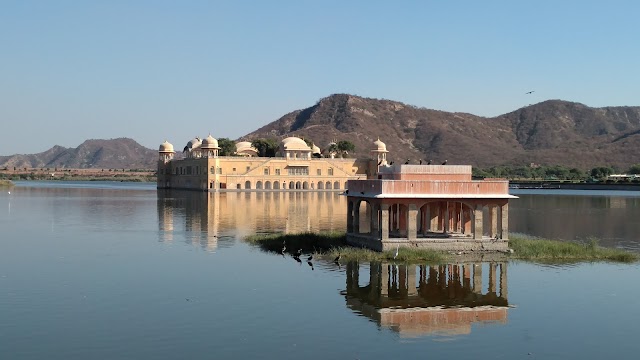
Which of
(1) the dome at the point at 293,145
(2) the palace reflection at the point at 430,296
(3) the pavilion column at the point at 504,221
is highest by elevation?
(1) the dome at the point at 293,145

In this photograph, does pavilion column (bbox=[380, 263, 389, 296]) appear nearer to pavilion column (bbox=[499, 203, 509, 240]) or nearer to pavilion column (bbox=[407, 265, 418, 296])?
pavilion column (bbox=[407, 265, 418, 296])

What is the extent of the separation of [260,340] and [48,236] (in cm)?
2536

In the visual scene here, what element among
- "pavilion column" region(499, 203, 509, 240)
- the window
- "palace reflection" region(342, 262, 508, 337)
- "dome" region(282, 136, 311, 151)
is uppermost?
"dome" region(282, 136, 311, 151)

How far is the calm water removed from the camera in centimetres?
1722

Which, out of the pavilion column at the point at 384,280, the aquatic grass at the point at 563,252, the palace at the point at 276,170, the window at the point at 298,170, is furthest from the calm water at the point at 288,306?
the window at the point at 298,170

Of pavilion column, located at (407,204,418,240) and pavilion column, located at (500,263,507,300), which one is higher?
pavilion column, located at (407,204,418,240)

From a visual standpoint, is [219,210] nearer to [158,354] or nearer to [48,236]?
[48,236]

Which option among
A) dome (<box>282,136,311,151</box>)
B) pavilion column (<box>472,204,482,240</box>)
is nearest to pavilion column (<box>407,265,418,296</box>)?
pavilion column (<box>472,204,482,240</box>)

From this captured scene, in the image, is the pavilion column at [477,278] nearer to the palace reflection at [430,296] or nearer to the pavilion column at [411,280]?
the palace reflection at [430,296]

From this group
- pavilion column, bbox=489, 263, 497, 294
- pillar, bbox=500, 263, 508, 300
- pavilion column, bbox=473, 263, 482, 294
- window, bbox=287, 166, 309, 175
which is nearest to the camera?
pillar, bbox=500, 263, 508, 300

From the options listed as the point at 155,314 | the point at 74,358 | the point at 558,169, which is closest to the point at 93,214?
the point at 155,314

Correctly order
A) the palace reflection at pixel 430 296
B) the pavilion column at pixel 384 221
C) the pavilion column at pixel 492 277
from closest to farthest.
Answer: the palace reflection at pixel 430 296
the pavilion column at pixel 492 277
the pavilion column at pixel 384 221

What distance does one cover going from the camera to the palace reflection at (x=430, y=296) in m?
20.0

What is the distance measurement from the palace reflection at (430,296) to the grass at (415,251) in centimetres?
75
